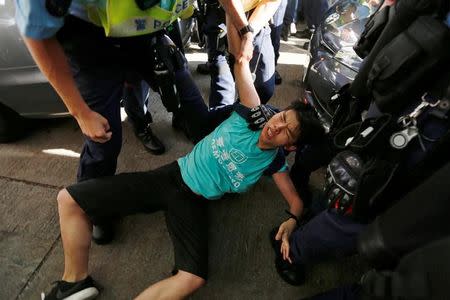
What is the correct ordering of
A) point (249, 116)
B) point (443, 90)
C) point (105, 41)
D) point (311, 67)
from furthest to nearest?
point (311, 67), point (249, 116), point (105, 41), point (443, 90)

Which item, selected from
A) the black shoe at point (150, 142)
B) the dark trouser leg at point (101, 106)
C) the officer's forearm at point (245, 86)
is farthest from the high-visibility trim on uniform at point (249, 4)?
the black shoe at point (150, 142)

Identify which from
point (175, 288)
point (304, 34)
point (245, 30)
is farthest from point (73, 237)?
point (304, 34)

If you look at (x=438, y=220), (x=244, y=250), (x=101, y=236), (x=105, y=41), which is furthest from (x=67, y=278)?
(x=438, y=220)

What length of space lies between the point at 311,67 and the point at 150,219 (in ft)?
4.66

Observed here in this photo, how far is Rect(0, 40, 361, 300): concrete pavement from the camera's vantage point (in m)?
1.69

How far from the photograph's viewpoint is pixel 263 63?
2223mm

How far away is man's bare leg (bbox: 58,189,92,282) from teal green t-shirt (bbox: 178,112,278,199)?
520 mm

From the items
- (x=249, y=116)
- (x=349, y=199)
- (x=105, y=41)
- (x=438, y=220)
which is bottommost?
(x=249, y=116)

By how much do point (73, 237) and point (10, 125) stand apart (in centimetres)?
123

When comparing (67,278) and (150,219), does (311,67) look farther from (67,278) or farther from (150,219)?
(67,278)

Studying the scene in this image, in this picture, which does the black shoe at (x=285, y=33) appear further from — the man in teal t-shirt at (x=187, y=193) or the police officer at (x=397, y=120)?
the police officer at (x=397, y=120)

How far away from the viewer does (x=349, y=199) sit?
1.16 m

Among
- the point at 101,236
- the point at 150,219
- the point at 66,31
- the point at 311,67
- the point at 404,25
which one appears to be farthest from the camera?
the point at 311,67

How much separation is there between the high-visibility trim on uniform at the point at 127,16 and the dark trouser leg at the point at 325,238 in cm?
104
